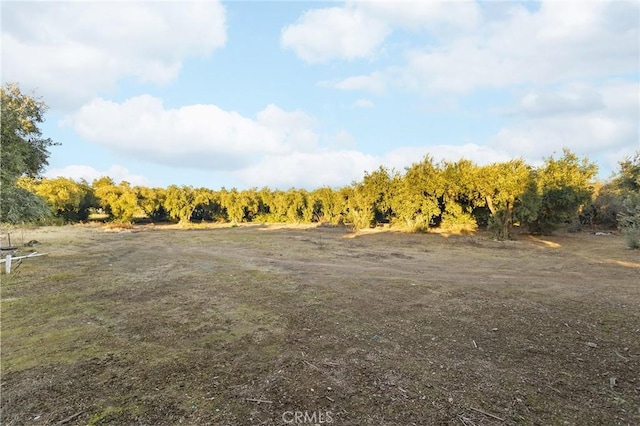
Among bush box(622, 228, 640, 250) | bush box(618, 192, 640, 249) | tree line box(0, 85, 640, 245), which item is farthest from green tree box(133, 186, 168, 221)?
bush box(622, 228, 640, 250)

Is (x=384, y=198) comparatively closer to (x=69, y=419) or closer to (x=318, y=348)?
(x=318, y=348)

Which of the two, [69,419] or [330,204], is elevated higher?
[330,204]

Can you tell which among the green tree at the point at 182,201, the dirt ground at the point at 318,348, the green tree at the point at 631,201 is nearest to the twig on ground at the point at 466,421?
the dirt ground at the point at 318,348

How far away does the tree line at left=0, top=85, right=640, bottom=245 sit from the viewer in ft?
35.8

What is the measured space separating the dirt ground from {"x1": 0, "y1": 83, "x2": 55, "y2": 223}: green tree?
75.0 inches

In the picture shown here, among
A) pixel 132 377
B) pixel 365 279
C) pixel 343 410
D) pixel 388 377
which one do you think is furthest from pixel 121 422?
pixel 365 279

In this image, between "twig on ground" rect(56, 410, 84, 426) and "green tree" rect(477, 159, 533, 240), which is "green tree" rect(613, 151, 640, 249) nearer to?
"green tree" rect(477, 159, 533, 240)

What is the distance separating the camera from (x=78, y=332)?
17.7 feet

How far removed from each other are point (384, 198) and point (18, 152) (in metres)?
21.4

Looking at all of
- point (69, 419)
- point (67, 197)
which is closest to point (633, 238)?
point (69, 419)

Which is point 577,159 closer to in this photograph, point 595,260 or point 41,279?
point 595,260

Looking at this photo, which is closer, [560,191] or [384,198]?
[560,191]

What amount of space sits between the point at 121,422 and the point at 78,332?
2.95 meters

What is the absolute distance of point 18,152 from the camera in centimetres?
995
